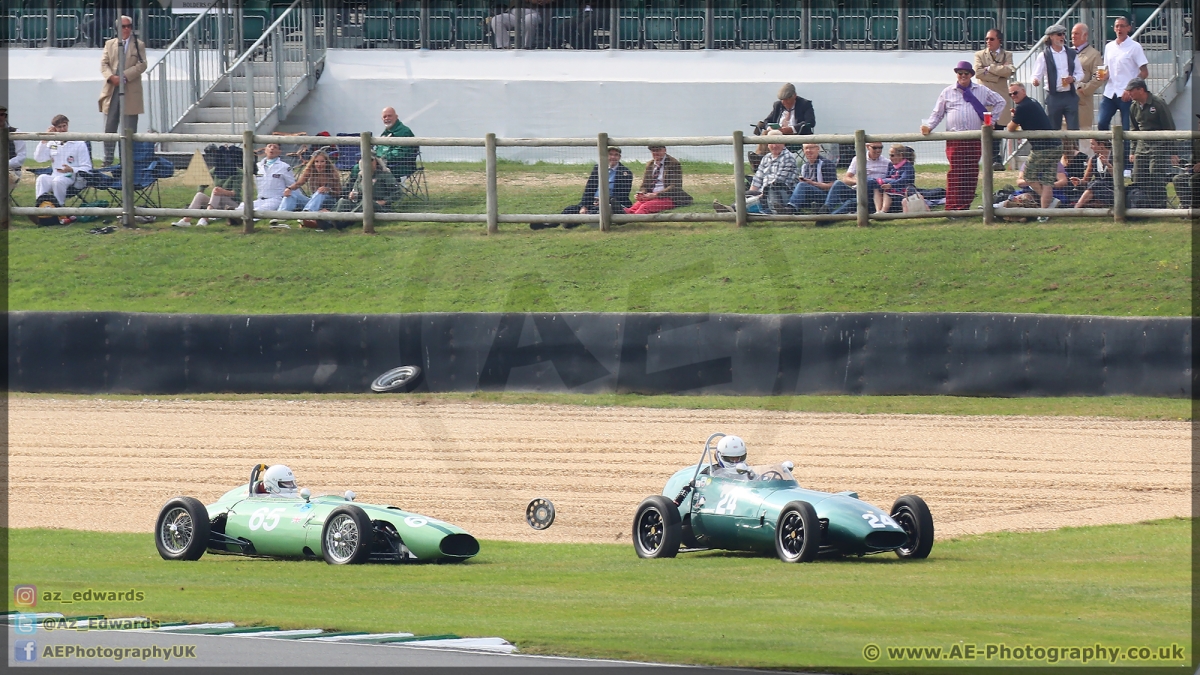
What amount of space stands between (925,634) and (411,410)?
9110 millimetres

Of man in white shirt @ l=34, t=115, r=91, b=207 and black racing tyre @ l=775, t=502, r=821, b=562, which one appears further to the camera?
man in white shirt @ l=34, t=115, r=91, b=207

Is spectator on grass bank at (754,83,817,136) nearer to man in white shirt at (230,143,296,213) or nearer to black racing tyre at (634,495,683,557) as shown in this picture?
man in white shirt at (230,143,296,213)

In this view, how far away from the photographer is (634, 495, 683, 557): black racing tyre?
9.94 metres

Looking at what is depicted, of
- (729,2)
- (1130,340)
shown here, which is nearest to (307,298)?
(1130,340)

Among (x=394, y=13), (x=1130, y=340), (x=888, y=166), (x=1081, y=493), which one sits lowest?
(x=1081, y=493)

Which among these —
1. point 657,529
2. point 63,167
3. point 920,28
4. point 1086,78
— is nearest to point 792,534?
point 657,529

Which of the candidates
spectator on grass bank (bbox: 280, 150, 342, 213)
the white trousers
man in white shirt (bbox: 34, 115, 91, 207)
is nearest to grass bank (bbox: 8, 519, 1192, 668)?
spectator on grass bank (bbox: 280, 150, 342, 213)

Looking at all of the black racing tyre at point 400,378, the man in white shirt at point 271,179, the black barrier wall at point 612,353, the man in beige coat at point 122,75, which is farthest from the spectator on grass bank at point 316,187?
the man in beige coat at point 122,75

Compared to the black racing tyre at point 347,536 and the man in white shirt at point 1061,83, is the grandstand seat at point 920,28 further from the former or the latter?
the black racing tyre at point 347,536

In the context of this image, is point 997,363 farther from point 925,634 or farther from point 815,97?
point 815,97

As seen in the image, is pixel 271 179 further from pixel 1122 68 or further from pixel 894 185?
pixel 1122 68

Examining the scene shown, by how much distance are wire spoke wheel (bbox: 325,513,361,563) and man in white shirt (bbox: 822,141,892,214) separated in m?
9.82

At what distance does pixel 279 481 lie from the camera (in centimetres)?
1043

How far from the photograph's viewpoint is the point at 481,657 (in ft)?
22.6
